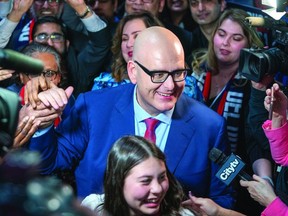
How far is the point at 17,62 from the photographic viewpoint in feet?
2.34

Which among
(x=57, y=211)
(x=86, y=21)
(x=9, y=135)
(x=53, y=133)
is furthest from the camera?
(x=86, y=21)

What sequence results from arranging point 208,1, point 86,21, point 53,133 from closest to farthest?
point 53,133
point 86,21
point 208,1

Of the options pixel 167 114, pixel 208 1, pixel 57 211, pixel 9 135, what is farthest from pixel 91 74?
pixel 57 211

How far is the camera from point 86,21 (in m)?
3.46

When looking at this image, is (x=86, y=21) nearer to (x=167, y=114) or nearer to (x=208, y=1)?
(x=208, y=1)

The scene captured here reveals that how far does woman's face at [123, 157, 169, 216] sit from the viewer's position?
1832mm

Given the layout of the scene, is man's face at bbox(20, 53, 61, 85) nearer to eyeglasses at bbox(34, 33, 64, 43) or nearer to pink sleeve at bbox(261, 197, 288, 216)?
eyeglasses at bbox(34, 33, 64, 43)

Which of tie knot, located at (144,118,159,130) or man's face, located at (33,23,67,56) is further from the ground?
man's face, located at (33,23,67,56)

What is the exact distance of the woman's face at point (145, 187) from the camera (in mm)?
1832

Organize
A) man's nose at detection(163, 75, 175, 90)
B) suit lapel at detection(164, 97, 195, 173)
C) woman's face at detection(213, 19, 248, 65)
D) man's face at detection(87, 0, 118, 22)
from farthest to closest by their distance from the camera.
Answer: man's face at detection(87, 0, 118, 22)
woman's face at detection(213, 19, 248, 65)
suit lapel at detection(164, 97, 195, 173)
man's nose at detection(163, 75, 175, 90)

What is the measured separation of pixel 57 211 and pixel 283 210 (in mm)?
1618

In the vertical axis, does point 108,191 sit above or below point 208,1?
below

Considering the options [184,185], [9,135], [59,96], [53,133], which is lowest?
[184,185]

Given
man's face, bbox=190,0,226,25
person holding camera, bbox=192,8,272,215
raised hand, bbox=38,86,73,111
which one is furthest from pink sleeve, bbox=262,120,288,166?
man's face, bbox=190,0,226,25
